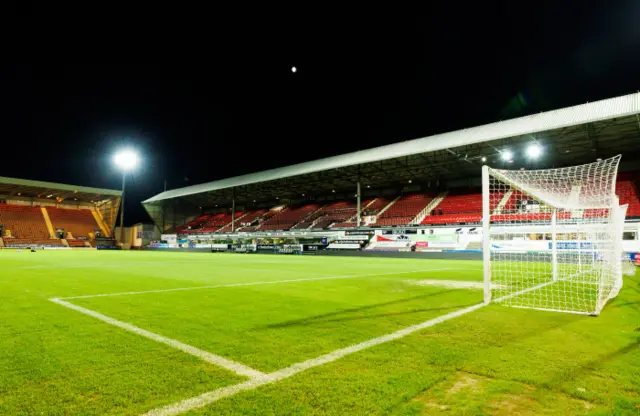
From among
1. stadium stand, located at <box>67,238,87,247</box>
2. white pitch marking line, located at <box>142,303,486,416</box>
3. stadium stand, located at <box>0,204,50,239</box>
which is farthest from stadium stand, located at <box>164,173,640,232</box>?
stadium stand, located at <box>0,204,50,239</box>

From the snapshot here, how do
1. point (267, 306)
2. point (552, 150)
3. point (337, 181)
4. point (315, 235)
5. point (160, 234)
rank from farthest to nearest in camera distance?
point (160, 234) → point (337, 181) → point (315, 235) → point (552, 150) → point (267, 306)

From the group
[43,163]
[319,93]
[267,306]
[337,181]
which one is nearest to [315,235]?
[337,181]

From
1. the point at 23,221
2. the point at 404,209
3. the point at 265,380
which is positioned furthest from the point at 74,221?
the point at 265,380

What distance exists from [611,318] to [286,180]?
36045 millimetres

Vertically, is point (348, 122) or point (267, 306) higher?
point (348, 122)

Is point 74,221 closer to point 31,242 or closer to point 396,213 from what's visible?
point 31,242

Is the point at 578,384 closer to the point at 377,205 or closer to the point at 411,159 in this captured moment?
the point at 411,159

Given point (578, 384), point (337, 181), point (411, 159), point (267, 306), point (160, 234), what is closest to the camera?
point (578, 384)

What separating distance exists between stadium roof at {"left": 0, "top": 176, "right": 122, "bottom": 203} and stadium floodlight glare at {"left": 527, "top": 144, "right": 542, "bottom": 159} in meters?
57.4

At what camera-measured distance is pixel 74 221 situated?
56125 millimetres

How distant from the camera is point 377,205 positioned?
38406 mm

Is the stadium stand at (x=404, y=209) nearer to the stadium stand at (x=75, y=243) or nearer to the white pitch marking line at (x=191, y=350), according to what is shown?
the white pitch marking line at (x=191, y=350)

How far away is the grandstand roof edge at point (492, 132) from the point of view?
1962 centimetres

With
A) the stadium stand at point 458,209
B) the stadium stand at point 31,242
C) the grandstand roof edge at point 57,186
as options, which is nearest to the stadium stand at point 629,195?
the stadium stand at point 458,209
